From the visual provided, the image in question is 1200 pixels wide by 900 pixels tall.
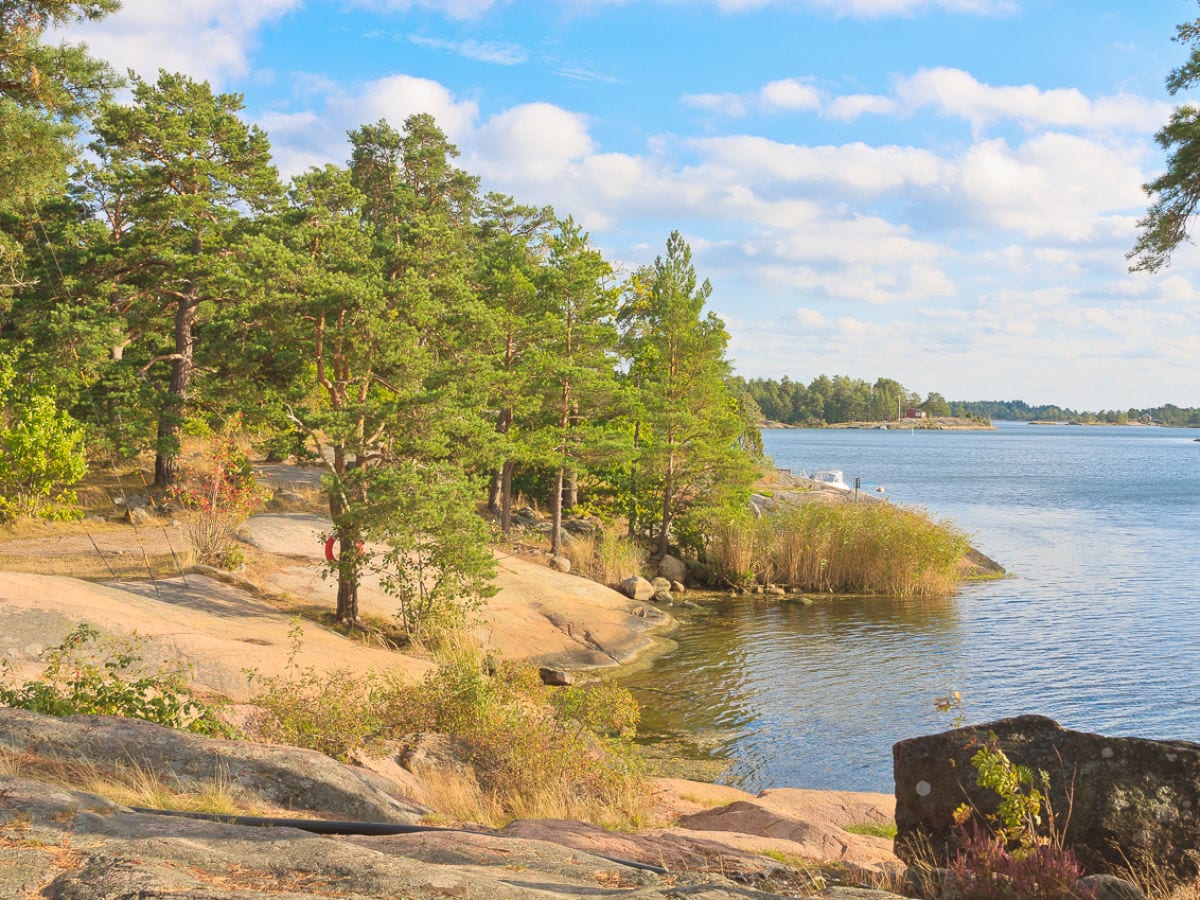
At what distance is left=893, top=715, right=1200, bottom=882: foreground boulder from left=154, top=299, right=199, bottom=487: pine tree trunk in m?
25.3

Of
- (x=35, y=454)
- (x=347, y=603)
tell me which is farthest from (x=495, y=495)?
(x=35, y=454)

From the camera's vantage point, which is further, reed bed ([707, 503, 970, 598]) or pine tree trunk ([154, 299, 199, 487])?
reed bed ([707, 503, 970, 598])

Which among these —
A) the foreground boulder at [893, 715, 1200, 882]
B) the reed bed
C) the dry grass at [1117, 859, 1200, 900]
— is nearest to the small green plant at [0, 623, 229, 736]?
the foreground boulder at [893, 715, 1200, 882]

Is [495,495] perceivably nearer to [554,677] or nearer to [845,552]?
[845,552]

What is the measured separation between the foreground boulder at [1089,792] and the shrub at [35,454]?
2199 cm

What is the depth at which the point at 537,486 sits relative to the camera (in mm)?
39750

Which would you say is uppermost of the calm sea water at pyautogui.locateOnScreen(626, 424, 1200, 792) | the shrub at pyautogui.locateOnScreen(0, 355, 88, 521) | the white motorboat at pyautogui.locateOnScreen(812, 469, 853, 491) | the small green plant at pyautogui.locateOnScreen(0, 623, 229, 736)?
the shrub at pyautogui.locateOnScreen(0, 355, 88, 521)

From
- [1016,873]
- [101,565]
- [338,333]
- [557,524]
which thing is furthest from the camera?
[557,524]

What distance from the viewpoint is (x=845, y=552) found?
110 ft

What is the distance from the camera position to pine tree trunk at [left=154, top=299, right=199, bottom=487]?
27547 mm

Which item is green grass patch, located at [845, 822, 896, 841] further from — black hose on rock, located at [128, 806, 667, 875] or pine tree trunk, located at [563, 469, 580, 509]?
pine tree trunk, located at [563, 469, 580, 509]

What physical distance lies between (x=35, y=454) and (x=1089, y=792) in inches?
917

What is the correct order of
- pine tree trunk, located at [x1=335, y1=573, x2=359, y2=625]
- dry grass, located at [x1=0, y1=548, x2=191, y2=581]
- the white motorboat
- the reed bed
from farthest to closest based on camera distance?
the white motorboat, the reed bed, dry grass, located at [x1=0, y1=548, x2=191, y2=581], pine tree trunk, located at [x1=335, y1=573, x2=359, y2=625]

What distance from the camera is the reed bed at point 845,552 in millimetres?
33219
